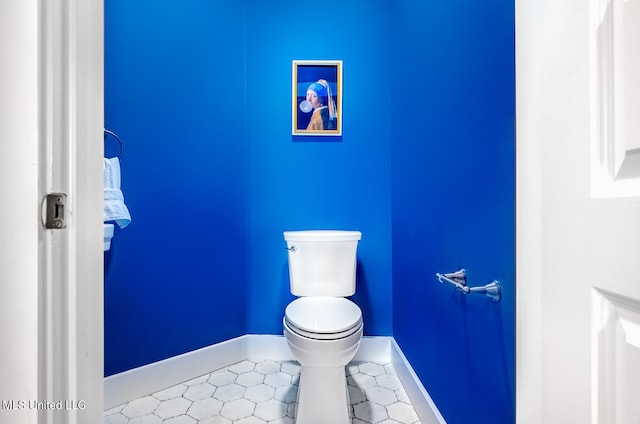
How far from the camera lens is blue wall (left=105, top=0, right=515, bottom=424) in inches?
31.9

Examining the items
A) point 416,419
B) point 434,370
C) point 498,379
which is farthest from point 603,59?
point 416,419

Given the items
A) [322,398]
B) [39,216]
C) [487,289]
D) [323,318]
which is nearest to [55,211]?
[39,216]

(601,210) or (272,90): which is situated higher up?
(272,90)

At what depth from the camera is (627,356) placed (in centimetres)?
35

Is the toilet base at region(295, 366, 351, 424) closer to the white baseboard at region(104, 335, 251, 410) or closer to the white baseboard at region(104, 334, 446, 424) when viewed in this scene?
the white baseboard at region(104, 334, 446, 424)

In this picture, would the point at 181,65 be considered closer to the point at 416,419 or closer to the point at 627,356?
the point at 627,356

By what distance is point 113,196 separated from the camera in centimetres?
120

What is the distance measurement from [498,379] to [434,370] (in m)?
0.46

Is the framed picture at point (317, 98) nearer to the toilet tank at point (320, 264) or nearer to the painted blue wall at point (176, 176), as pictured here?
the painted blue wall at point (176, 176)

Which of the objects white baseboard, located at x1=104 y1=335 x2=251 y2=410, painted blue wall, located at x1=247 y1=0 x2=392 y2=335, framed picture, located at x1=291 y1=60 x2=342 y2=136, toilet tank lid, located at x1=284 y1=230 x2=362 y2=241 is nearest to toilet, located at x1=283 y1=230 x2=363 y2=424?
toilet tank lid, located at x1=284 y1=230 x2=362 y2=241

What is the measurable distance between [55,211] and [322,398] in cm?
115

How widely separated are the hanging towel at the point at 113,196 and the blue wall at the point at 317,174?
24 cm

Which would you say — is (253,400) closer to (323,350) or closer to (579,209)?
(323,350)

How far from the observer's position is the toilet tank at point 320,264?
1.58 m
